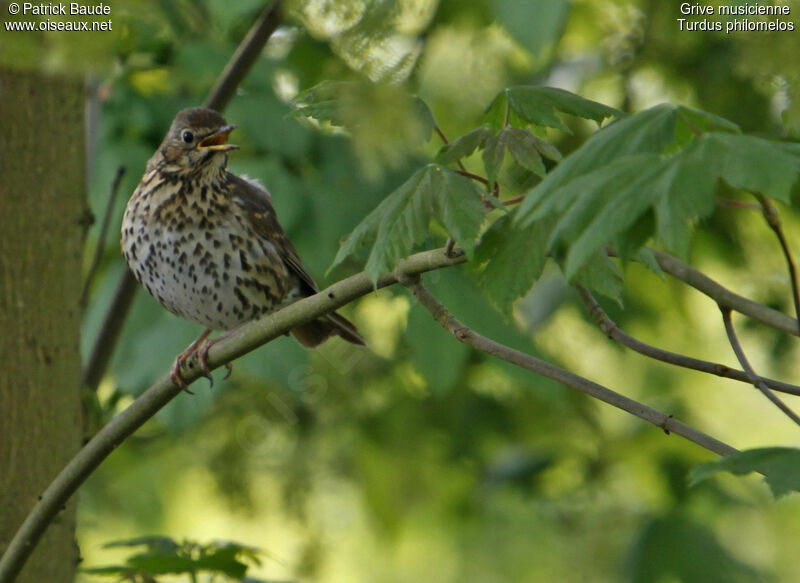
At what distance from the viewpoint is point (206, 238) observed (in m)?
3.57

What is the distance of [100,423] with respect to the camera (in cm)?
309

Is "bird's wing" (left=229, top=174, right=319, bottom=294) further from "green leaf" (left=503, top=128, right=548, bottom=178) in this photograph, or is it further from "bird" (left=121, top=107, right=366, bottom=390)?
"green leaf" (left=503, top=128, right=548, bottom=178)

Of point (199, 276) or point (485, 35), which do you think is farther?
point (485, 35)

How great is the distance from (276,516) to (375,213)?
3.96m

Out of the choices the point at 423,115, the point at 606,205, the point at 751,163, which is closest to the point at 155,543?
the point at 423,115

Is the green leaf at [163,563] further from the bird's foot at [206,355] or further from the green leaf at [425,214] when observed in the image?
→ the green leaf at [425,214]

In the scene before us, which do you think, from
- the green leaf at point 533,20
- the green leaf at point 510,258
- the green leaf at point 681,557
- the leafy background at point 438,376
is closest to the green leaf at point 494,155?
the green leaf at point 510,258

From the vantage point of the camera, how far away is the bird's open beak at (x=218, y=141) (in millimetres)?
3392

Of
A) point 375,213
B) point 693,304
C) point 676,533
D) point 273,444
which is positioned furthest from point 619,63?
point 375,213

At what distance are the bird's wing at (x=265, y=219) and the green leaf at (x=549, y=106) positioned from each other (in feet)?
6.15

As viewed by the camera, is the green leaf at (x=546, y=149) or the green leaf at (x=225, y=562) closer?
the green leaf at (x=546, y=149)

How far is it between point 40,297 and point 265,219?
1.03 m

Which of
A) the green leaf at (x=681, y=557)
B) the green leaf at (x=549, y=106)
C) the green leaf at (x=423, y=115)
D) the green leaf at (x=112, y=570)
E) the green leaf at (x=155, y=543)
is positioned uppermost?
the green leaf at (x=549, y=106)

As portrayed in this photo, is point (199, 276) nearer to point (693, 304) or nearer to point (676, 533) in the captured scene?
point (676, 533)
